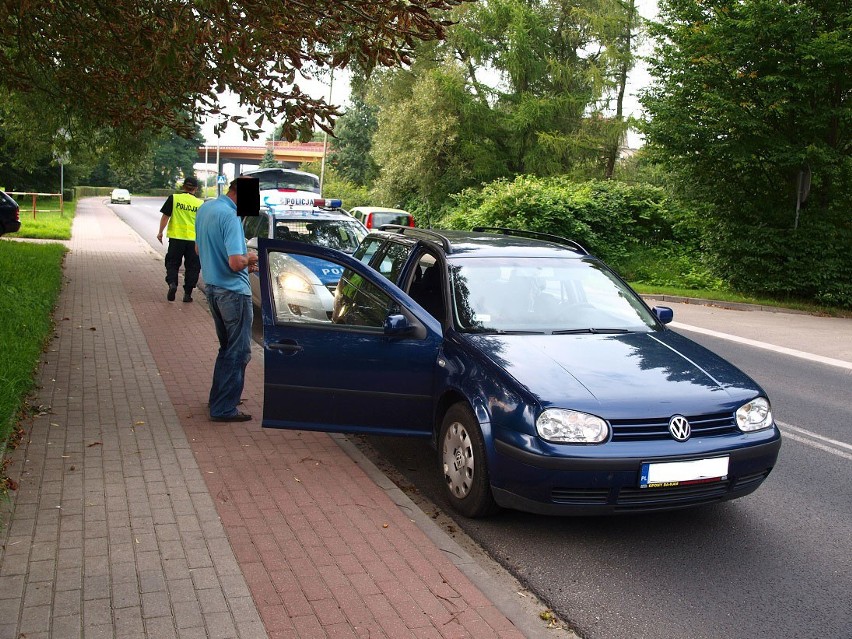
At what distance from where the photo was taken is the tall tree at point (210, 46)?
6.20 metres

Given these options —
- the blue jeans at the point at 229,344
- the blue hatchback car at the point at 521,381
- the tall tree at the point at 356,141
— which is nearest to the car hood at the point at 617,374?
the blue hatchback car at the point at 521,381

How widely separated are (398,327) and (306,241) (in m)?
8.27

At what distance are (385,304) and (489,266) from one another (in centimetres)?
90

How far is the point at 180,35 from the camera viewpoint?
6.05 metres

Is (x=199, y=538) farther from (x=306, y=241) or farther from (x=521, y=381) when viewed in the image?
(x=306, y=241)

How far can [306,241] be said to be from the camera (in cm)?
1333

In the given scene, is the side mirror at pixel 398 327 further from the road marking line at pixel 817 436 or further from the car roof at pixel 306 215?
the car roof at pixel 306 215

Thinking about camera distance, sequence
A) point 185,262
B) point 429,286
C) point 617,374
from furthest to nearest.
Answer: point 185,262 → point 429,286 → point 617,374

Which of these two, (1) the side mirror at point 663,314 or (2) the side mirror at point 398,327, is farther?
(1) the side mirror at point 663,314

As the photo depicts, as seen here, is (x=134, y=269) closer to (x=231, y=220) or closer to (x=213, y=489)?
(x=231, y=220)

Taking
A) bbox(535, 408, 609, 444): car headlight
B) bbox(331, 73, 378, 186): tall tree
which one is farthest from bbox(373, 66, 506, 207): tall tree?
bbox(535, 408, 609, 444): car headlight

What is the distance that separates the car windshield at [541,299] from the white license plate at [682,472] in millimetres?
1336

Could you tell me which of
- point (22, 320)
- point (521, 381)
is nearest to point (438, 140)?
point (22, 320)

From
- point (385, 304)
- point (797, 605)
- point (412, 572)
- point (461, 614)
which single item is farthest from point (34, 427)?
point (797, 605)
